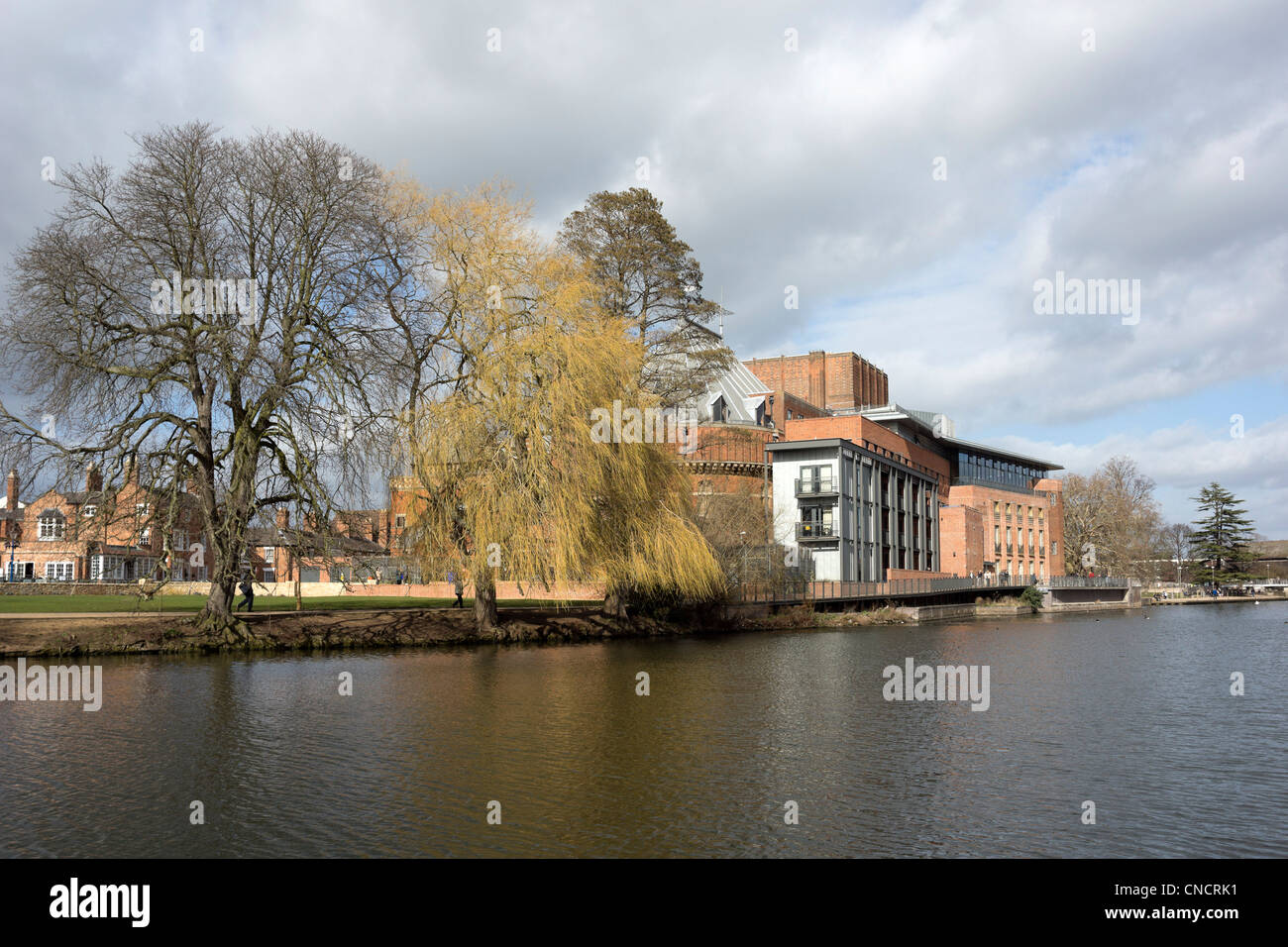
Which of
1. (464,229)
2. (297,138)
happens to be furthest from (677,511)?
(297,138)

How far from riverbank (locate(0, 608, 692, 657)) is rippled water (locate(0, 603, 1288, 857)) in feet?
10.9

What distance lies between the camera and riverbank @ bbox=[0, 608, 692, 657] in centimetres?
2633

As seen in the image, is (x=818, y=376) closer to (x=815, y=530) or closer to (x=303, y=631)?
(x=815, y=530)

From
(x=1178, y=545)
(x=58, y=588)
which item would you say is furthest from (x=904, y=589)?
(x=1178, y=545)

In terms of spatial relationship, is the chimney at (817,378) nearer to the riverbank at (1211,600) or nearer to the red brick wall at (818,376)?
the red brick wall at (818,376)

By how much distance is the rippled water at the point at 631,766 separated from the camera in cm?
1003

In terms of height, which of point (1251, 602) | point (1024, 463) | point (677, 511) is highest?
point (1024, 463)

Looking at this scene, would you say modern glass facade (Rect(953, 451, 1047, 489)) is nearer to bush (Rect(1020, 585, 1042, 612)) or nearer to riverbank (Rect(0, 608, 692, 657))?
bush (Rect(1020, 585, 1042, 612))

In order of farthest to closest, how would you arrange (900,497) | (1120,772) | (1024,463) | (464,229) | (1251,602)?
(1024,463) < (1251,602) < (900,497) < (464,229) < (1120,772)

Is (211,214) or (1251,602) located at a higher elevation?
Result: (211,214)

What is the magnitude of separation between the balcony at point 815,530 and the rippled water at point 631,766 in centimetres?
3932

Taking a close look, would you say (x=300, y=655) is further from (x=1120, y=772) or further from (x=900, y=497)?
(x=900, y=497)
